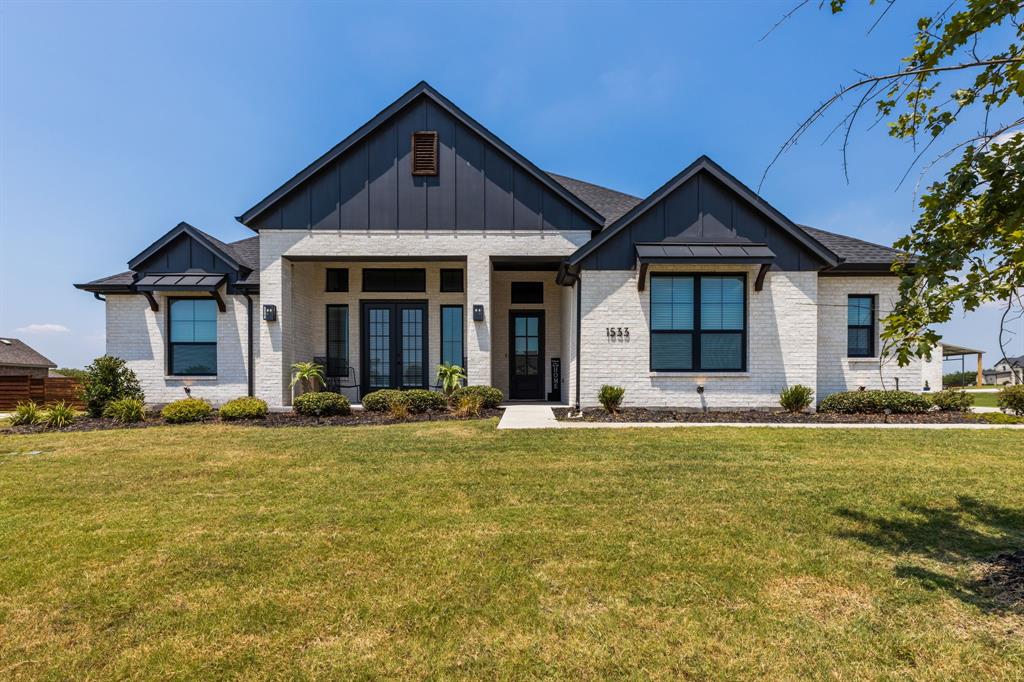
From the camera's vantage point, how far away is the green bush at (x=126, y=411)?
10867mm

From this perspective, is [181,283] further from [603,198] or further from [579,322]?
[603,198]

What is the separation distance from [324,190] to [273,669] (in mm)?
12154

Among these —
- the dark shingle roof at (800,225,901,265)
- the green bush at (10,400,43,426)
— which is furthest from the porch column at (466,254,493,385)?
the green bush at (10,400,43,426)

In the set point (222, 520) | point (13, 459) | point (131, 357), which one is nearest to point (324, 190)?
point (131, 357)

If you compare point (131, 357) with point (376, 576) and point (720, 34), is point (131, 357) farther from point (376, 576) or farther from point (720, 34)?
point (720, 34)

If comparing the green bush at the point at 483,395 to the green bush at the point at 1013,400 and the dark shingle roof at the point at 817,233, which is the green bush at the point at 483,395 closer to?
the dark shingle roof at the point at 817,233

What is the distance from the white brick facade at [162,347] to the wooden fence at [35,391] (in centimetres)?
429

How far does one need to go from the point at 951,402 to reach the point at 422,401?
476 inches

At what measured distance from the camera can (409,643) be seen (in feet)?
8.67

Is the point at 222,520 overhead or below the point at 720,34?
below

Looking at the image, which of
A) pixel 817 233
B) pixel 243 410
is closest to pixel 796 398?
pixel 817 233

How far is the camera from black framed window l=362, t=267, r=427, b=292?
14289 mm

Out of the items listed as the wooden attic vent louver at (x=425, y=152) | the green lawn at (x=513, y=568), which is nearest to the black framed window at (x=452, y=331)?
the wooden attic vent louver at (x=425, y=152)

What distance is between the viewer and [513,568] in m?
3.50
